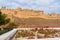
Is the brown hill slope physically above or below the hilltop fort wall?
below

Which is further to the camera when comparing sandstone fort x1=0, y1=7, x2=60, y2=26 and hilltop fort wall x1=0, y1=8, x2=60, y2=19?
hilltop fort wall x1=0, y1=8, x2=60, y2=19

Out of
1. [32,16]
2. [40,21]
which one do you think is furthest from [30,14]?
[40,21]

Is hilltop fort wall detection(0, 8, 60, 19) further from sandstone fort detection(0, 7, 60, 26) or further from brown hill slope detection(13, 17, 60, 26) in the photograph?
brown hill slope detection(13, 17, 60, 26)

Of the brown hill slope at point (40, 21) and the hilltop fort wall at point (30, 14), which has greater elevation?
the hilltop fort wall at point (30, 14)

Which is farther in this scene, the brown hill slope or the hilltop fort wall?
the hilltop fort wall

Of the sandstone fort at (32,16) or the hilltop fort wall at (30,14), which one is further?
the hilltop fort wall at (30,14)

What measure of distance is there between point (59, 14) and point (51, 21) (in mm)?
5776

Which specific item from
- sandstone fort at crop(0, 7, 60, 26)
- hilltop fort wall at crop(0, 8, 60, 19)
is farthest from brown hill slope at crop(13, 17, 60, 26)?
hilltop fort wall at crop(0, 8, 60, 19)

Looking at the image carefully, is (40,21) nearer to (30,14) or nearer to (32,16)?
(32,16)

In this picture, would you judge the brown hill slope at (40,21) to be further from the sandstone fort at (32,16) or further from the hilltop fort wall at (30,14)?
the hilltop fort wall at (30,14)

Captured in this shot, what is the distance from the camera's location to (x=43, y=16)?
6406 cm

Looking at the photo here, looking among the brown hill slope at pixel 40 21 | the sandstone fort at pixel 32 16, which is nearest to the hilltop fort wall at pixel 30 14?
the sandstone fort at pixel 32 16

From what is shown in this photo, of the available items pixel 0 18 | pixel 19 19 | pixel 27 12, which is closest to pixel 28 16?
pixel 27 12

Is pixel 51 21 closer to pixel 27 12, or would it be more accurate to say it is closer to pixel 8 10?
pixel 27 12
